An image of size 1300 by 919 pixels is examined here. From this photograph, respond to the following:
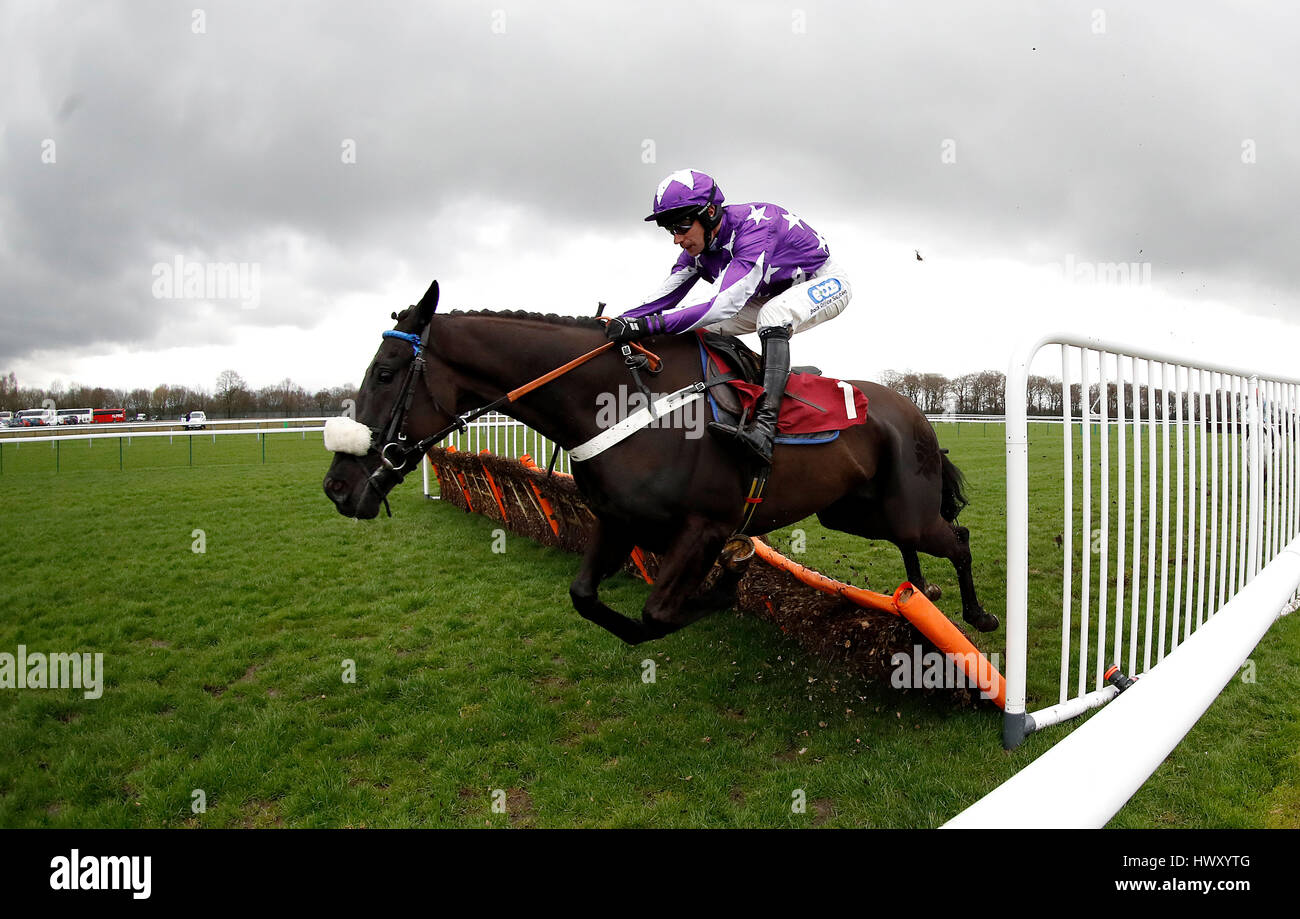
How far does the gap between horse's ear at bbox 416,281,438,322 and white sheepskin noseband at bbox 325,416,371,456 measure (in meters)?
0.57

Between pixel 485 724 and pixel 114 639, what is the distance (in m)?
3.69

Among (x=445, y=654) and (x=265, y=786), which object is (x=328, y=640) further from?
(x=265, y=786)

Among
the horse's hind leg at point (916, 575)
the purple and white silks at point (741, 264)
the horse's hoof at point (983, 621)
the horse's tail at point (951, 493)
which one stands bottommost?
the horse's hoof at point (983, 621)

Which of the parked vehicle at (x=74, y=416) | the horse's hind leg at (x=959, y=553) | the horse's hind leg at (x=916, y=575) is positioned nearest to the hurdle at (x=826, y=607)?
the horse's hind leg at (x=916, y=575)

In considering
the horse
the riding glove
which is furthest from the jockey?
the horse

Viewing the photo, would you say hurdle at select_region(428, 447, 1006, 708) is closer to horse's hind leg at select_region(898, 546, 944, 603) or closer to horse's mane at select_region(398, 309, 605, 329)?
horse's hind leg at select_region(898, 546, 944, 603)

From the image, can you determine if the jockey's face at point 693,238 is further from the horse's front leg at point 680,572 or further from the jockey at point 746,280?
the horse's front leg at point 680,572

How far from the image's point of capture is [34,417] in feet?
147

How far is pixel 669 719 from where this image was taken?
12.7ft

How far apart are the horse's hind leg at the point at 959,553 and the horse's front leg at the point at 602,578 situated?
1999 millimetres

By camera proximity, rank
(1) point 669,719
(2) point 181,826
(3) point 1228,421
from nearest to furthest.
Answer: (2) point 181,826 < (1) point 669,719 < (3) point 1228,421

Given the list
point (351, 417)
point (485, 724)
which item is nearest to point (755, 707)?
point (485, 724)

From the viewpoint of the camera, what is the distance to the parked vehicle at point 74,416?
44.4 m

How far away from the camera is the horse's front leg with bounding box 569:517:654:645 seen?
3.30 metres
